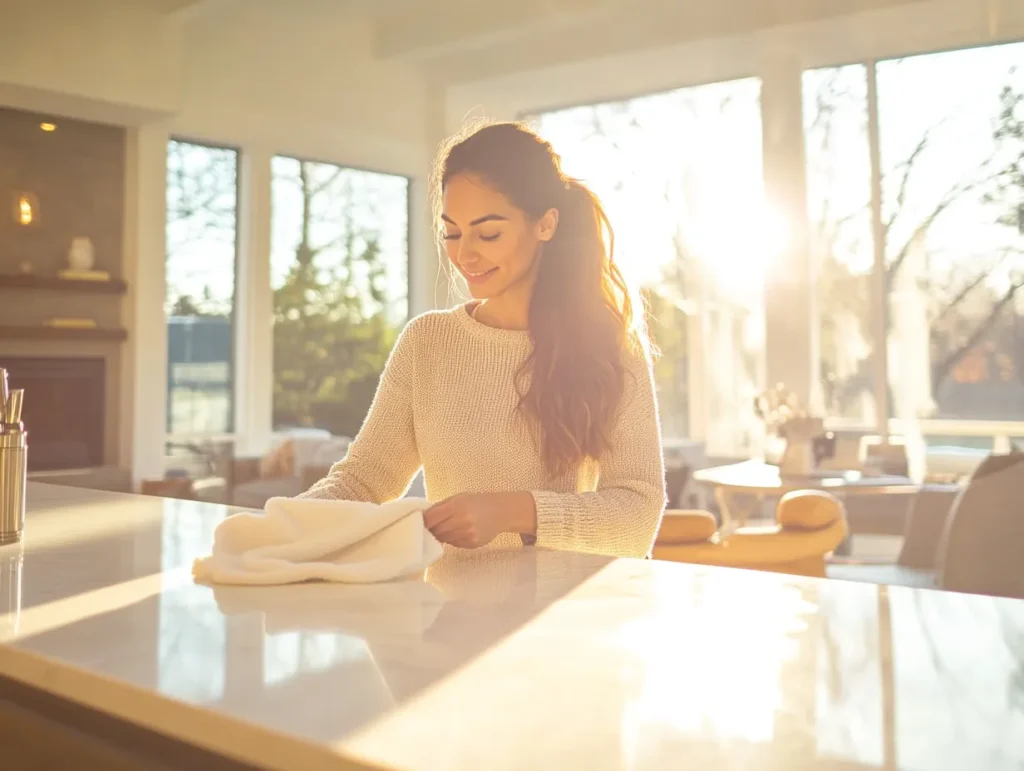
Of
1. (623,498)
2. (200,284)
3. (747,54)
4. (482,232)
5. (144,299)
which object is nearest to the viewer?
(623,498)

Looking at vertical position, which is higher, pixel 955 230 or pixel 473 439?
pixel 955 230

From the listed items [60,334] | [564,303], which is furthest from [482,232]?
[60,334]

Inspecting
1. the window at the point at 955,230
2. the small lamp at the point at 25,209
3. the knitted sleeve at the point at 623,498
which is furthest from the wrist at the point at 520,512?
the window at the point at 955,230

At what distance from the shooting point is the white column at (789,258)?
616cm

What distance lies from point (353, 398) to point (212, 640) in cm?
637

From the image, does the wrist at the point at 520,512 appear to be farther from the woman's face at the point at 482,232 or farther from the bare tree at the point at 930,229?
the bare tree at the point at 930,229

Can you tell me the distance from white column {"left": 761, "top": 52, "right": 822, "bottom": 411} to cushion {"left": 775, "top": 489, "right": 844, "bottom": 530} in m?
3.49

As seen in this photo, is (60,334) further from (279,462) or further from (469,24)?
(469,24)

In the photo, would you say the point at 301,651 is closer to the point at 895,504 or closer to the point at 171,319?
the point at 895,504

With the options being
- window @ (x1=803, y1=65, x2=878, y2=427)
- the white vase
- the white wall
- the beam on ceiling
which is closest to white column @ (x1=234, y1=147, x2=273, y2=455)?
the white vase

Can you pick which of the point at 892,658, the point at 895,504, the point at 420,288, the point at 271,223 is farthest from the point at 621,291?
the point at 420,288

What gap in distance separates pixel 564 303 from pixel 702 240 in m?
5.39

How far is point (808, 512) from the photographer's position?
8.97ft

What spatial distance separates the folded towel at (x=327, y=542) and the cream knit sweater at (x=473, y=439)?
0.42 meters
